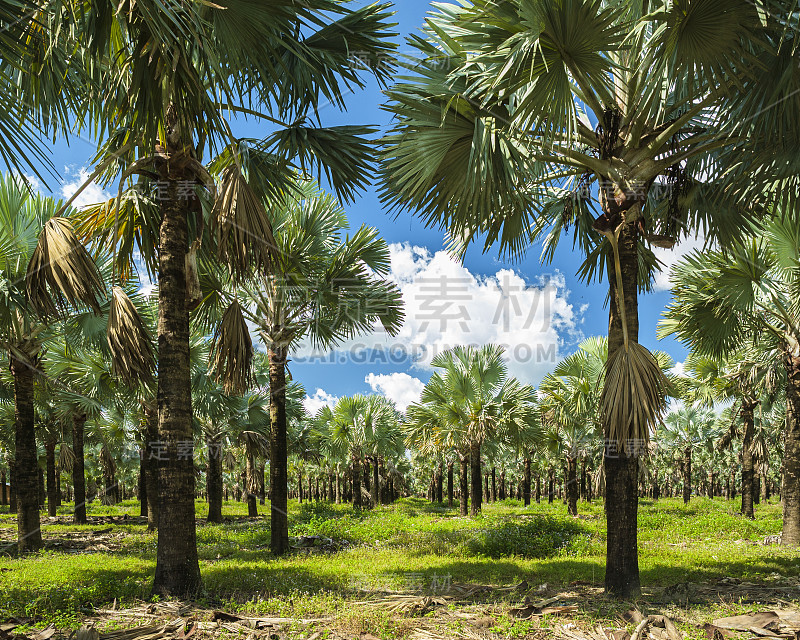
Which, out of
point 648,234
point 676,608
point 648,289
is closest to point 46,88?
point 648,234

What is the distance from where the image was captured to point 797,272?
1052 cm

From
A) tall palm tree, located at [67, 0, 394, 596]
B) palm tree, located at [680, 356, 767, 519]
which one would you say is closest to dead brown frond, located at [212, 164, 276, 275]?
tall palm tree, located at [67, 0, 394, 596]

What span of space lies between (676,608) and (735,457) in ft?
190

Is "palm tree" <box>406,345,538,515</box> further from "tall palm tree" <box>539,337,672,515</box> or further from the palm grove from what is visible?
the palm grove

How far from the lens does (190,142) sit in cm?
695

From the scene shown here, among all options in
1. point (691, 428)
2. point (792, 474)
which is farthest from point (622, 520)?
point (691, 428)

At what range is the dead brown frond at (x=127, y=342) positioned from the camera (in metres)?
6.64

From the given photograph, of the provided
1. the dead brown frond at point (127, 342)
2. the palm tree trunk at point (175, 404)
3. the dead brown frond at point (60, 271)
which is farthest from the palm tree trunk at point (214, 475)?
the dead brown frond at point (60, 271)

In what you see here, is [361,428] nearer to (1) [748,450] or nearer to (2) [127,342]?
(1) [748,450]

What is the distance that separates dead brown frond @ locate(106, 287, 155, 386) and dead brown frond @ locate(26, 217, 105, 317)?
0.82 m

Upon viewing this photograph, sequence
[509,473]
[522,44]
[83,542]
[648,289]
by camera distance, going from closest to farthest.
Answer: [522,44], [648,289], [83,542], [509,473]

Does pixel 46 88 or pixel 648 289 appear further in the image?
pixel 648 289

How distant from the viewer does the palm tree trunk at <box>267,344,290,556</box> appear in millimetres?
11758

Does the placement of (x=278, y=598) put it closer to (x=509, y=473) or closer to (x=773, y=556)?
(x=773, y=556)
